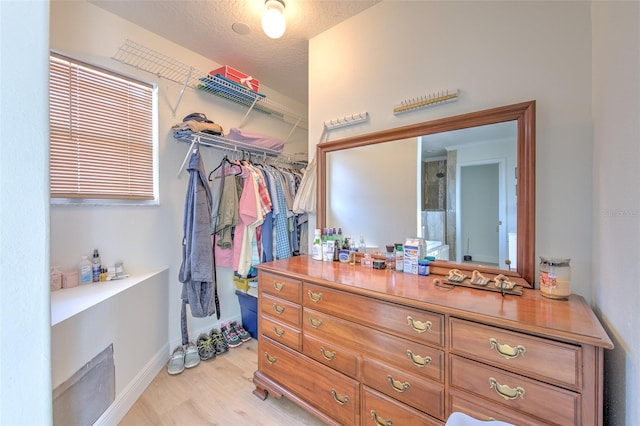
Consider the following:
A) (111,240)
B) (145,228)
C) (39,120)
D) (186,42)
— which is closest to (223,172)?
(145,228)

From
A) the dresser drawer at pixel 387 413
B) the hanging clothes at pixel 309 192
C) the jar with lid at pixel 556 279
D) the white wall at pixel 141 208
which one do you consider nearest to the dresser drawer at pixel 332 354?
the dresser drawer at pixel 387 413

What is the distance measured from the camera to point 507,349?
33.5 inches

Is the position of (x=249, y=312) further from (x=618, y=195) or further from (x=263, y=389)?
(x=618, y=195)

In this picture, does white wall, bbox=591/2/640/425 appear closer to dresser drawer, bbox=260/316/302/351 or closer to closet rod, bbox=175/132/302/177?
dresser drawer, bbox=260/316/302/351

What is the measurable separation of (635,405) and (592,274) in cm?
58

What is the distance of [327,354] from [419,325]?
546 mm

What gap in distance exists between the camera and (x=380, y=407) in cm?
113

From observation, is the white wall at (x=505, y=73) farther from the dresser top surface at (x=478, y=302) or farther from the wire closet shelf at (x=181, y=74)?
the wire closet shelf at (x=181, y=74)

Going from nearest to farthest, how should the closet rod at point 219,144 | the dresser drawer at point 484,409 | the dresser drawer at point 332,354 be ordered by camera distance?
the dresser drawer at point 484,409, the dresser drawer at point 332,354, the closet rod at point 219,144

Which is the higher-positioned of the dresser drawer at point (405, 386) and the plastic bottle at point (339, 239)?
the plastic bottle at point (339, 239)

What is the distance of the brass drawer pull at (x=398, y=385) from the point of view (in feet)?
3.48

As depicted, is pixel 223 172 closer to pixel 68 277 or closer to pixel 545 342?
pixel 68 277

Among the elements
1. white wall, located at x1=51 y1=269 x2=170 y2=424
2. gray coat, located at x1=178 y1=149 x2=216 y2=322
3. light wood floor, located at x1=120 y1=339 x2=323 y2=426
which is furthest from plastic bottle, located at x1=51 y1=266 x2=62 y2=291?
light wood floor, located at x1=120 y1=339 x2=323 y2=426

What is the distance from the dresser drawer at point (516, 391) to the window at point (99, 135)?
7.67ft
